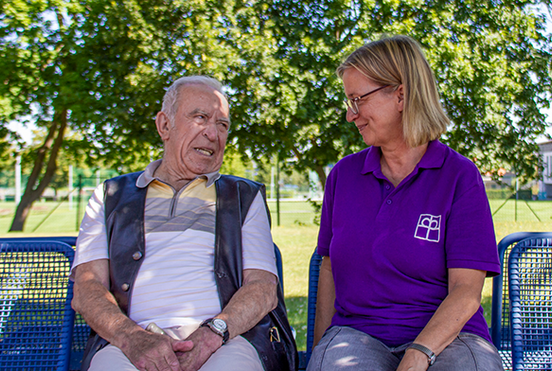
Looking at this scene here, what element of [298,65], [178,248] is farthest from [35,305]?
[298,65]

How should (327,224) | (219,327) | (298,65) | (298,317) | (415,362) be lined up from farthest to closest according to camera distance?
(298,65) < (298,317) < (327,224) < (219,327) < (415,362)

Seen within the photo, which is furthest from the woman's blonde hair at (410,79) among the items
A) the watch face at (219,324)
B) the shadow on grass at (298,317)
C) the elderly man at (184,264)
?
the shadow on grass at (298,317)

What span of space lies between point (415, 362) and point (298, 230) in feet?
50.0

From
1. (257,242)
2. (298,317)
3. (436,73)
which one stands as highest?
(436,73)

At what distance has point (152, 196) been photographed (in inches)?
94.0

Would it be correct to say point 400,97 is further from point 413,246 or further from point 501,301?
point 501,301

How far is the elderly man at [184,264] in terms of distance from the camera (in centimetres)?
190

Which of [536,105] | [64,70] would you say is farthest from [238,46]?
[536,105]

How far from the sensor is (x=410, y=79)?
1.90 m

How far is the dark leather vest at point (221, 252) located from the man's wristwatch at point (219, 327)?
13 cm

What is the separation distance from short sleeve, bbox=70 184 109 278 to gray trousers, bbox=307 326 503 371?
3.78ft

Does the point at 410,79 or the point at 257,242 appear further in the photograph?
the point at 257,242

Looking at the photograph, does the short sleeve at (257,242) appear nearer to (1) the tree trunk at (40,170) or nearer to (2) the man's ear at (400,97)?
(2) the man's ear at (400,97)

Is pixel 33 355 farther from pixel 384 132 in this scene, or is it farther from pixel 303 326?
pixel 303 326
